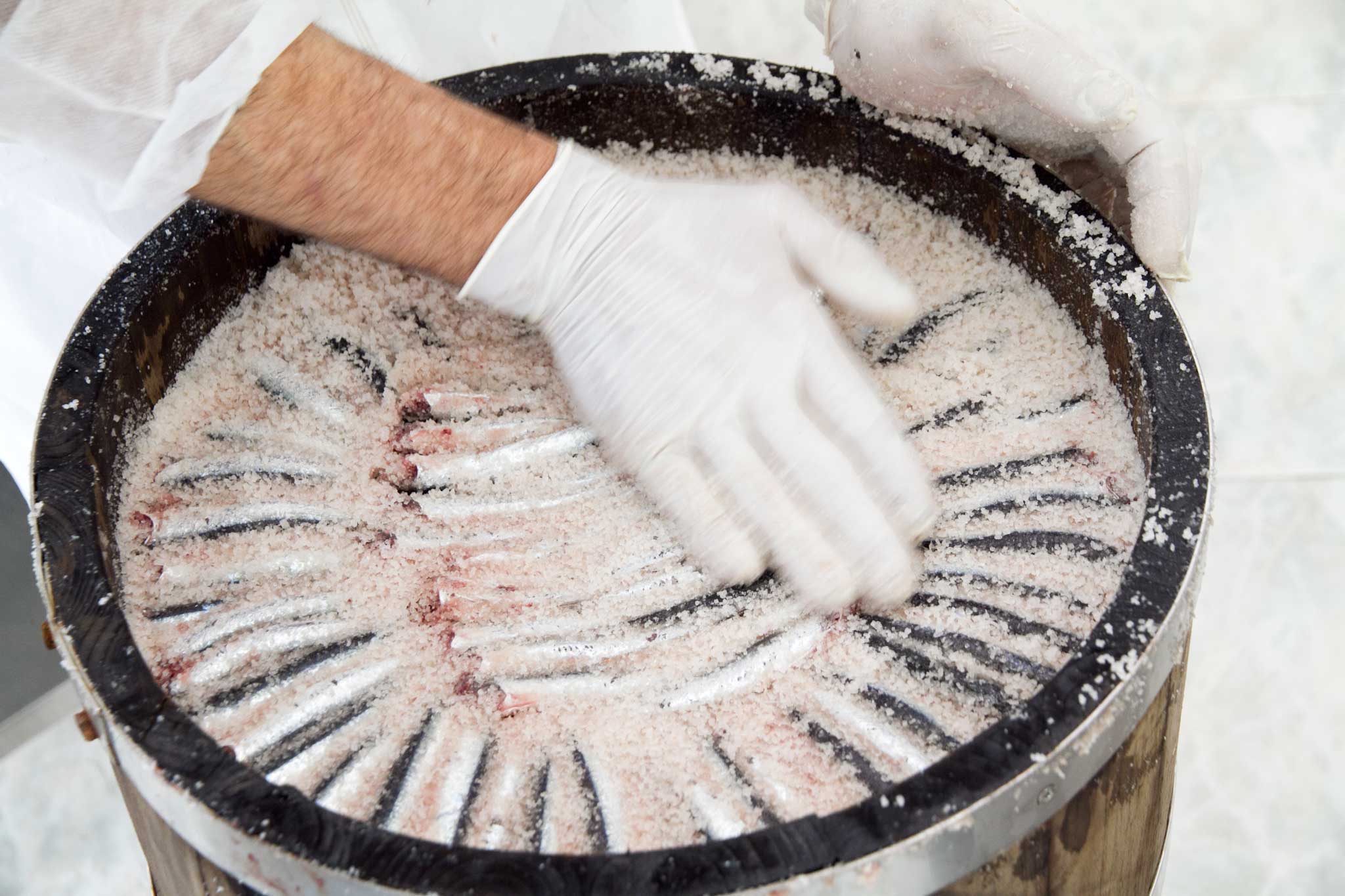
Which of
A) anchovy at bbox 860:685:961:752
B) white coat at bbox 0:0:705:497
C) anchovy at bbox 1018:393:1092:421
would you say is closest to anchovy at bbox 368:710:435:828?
anchovy at bbox 860:685:961:752

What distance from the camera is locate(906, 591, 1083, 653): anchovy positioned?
79 centimetres

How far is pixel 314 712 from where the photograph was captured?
0.81 metres

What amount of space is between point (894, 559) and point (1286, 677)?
42.6 inches

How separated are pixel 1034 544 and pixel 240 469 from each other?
0.64 m

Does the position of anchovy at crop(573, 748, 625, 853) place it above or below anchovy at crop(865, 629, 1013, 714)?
below

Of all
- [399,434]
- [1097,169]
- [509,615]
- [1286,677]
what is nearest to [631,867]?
[509,615]

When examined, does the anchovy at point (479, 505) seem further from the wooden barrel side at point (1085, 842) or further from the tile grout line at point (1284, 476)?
the tile grout line at point (1284, 476)

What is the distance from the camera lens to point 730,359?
94 centimetres

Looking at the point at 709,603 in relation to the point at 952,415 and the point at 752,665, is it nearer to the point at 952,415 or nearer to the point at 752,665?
the point at 752,665

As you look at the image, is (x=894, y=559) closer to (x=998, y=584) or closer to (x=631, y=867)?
(x=998, y=584)

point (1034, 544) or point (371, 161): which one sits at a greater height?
point (371, 161)

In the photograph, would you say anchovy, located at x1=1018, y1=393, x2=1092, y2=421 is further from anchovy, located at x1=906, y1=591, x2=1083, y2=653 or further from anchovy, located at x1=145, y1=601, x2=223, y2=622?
anchovy, located at x1=145, y1=601, x2=223, y2=622

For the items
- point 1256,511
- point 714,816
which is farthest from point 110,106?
point 1256,511

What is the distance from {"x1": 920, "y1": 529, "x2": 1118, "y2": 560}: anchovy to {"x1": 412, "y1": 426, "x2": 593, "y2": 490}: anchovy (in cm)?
32
